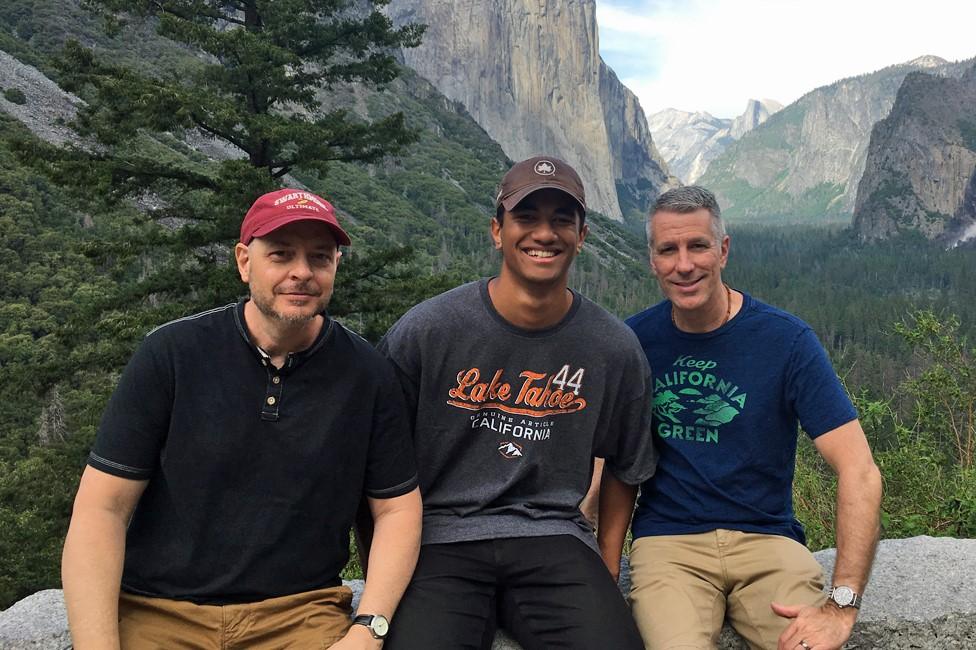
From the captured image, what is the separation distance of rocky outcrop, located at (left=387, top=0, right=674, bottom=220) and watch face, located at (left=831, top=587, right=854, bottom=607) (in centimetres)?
16990

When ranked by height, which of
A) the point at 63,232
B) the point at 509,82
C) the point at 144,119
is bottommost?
the point at 144,119

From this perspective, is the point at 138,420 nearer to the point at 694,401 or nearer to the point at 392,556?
the point at 392,556

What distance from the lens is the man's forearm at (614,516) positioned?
3283 millimetres

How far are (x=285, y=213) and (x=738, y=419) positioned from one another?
1937 millimetres

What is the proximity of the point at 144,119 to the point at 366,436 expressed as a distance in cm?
1246

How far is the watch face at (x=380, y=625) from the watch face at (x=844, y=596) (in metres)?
1.59

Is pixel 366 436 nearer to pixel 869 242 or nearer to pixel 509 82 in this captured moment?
pixel 509 82

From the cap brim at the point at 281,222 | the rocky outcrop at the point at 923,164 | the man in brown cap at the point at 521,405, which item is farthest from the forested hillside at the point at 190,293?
the rocky outcrop at the point at 923,164

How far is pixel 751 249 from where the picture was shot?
19112 cm

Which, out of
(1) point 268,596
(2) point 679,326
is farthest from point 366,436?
(2) point 679,326

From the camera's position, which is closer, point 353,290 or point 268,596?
point 268,596

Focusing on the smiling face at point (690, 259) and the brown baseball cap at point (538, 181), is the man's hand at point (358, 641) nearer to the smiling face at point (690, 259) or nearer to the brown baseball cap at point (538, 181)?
the brown baseball cap at point (538, 181)

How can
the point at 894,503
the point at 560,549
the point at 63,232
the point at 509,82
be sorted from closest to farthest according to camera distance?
the point at 560,549 → the point at 894,503 → the point at 63,232 → the point at 509,82

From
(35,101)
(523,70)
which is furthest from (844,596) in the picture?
(523,70)
